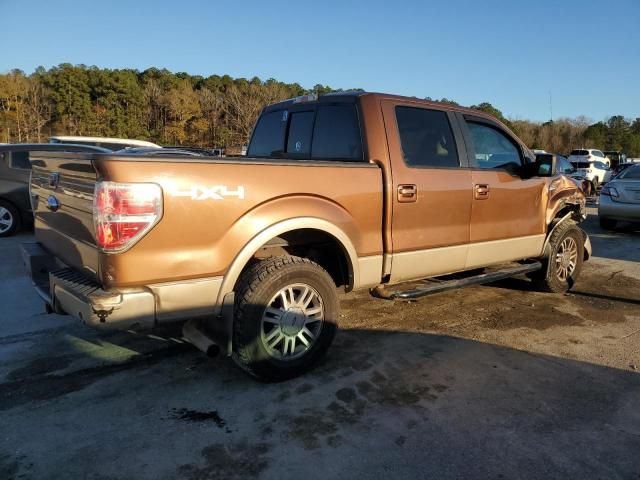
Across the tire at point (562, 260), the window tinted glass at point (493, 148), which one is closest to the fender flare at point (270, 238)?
the window tinted glass at point (493, 148)

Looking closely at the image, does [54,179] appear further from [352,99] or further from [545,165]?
[545,165]

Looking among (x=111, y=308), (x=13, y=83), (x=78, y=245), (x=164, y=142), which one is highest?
(x=13, y=83)

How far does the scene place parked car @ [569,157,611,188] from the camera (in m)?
24.2

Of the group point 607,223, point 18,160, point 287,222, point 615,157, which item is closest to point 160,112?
point 615,157

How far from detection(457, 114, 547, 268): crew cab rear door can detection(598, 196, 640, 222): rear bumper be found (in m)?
6.85

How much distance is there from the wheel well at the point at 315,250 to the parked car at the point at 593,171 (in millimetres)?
23398

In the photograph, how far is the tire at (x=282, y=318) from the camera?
324cm

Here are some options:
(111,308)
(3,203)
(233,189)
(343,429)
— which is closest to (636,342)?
(343,429)

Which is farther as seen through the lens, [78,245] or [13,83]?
[13,83]

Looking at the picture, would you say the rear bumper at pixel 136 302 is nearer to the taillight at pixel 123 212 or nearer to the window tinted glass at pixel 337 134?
the taillight at pixel 123 212

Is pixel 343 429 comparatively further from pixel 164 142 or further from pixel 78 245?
pixel 164 142

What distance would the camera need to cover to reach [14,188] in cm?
925

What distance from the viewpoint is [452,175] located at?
4406 mm

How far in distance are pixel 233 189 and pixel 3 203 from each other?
805cm
